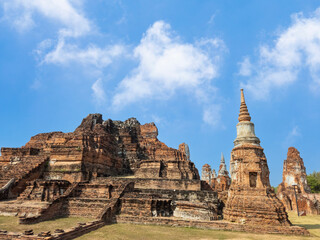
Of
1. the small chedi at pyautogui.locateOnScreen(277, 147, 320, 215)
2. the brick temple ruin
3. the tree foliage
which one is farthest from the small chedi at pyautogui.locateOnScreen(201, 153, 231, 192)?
the brick temple ruin

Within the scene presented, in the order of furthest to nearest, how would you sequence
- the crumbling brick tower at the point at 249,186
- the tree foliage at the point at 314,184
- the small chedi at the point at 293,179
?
the tree foliage at the point at 314,184, the small chedi at the point at 293,179, the crumbling brick tower at the point at 249,186

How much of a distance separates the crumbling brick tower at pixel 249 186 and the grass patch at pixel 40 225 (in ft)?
24.4

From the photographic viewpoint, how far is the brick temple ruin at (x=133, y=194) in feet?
35.6

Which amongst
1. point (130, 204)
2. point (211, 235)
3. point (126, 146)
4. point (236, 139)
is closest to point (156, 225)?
point (130, 204)

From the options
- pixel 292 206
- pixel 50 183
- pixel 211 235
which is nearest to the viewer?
pixel 211 235

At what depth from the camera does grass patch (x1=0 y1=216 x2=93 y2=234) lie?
9.80 metres

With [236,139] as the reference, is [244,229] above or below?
below

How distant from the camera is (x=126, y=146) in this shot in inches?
1198

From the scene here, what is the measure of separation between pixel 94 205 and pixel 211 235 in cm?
666

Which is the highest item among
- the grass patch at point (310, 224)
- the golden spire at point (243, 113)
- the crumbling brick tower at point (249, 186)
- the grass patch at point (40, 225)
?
the golden spire at point (243, 113)

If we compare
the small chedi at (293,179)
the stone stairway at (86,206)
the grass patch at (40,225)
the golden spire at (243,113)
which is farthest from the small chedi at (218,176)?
the grass patch at (40,225)

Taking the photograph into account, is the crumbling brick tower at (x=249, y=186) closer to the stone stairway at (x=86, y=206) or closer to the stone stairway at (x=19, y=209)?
the stone stairway at (x=86, y=206)

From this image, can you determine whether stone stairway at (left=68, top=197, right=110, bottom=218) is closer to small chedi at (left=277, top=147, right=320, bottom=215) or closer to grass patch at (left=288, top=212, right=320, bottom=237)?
grass patch at (left=288, top=212, right=320, bottom=237)

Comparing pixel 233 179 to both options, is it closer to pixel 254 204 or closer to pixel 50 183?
pixel 254 204
